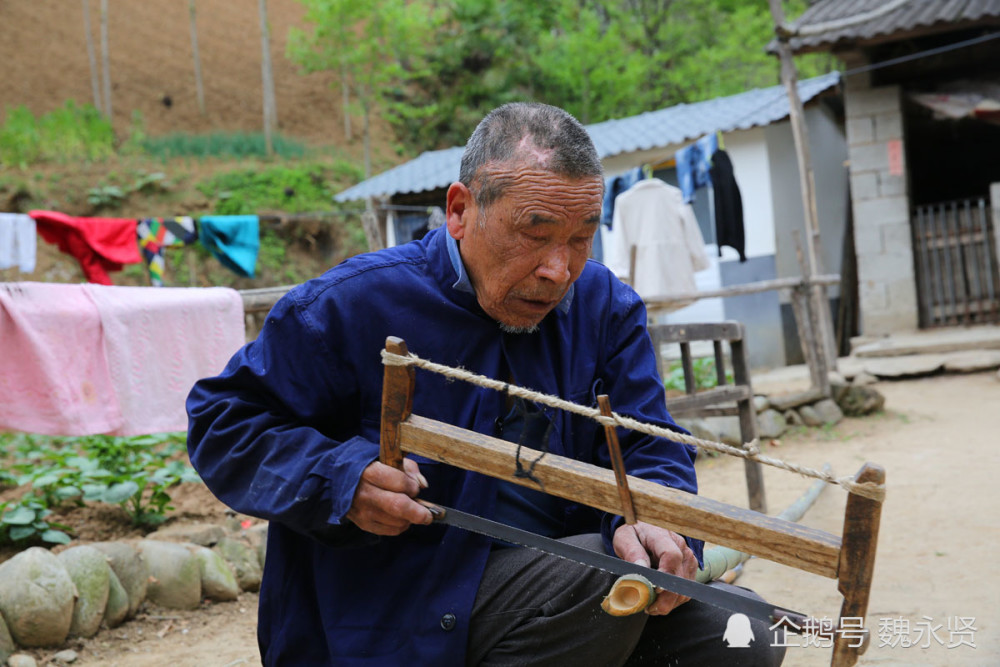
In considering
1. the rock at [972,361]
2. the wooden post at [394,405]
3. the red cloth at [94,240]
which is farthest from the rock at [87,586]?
the rock at [972,361]

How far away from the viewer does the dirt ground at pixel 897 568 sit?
3.38m

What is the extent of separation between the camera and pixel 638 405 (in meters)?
2.08

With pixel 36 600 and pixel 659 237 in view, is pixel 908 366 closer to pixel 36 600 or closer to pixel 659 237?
pixel 659 237

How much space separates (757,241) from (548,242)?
11.6 meters

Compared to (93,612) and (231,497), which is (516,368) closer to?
(231,497)

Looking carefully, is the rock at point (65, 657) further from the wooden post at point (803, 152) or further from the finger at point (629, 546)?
the wooden post at point (803, 152)

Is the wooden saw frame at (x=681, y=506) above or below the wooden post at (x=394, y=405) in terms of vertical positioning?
below

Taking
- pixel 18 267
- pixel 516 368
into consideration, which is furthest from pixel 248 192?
pixel 516 368

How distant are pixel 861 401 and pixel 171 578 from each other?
22.9ft

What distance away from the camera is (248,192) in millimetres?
18484

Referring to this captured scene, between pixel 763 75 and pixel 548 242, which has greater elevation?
pixel 763 75

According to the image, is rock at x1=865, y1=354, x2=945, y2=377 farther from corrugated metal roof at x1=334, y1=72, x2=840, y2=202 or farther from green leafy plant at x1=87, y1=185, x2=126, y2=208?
green leafy plant at x1=87, y1=185, x2=126, y2=208

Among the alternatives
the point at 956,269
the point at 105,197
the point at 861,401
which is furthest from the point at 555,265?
the point at 105,197

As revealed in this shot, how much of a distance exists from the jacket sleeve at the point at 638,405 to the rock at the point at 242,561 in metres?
2.81
